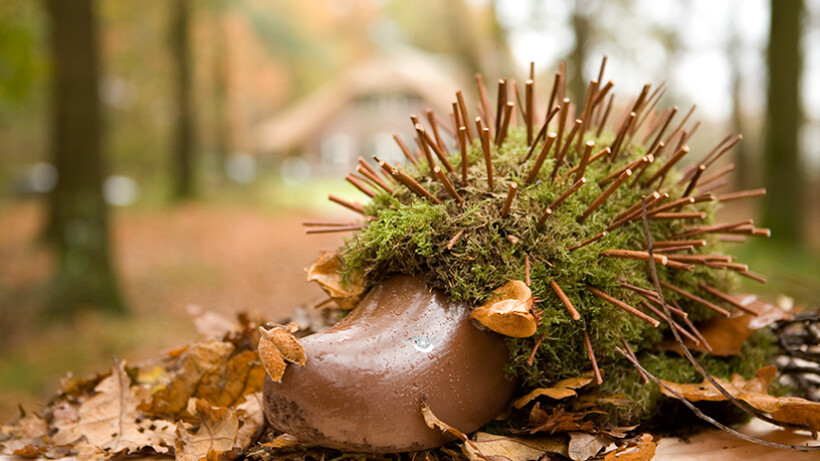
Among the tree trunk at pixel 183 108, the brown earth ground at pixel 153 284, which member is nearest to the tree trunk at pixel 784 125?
the brown earth ground at pixel 153 284

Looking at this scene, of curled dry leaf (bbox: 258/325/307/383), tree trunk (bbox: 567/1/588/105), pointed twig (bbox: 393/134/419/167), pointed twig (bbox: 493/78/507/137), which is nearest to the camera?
curled dry leaf (bbox: 258/325/307/383)

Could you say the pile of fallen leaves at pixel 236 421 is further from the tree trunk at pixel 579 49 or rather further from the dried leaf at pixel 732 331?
the tree trunk at pixel 579 49

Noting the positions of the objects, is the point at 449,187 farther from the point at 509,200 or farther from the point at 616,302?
the point at 616,302

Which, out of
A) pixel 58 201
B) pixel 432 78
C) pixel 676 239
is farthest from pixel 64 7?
pixel 432 78

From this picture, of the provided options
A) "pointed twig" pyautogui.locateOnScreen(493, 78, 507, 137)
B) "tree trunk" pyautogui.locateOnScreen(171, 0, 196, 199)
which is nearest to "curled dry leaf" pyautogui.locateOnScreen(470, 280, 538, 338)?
"pointed twig" pyautogui.locateOnScreen(493, 78, 507, 137)

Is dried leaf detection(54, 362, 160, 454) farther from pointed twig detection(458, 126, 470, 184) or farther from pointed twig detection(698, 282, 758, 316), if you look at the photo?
pointed twig detection(698, 282, 758, 316)

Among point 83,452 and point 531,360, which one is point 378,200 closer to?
point 531,360

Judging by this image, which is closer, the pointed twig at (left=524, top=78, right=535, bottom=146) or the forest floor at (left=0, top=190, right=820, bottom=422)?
the pointed twig at (left=524, top=78, right=535, bottom=146)

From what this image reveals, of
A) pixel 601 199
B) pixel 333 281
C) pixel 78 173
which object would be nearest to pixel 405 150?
pixel 333 281
